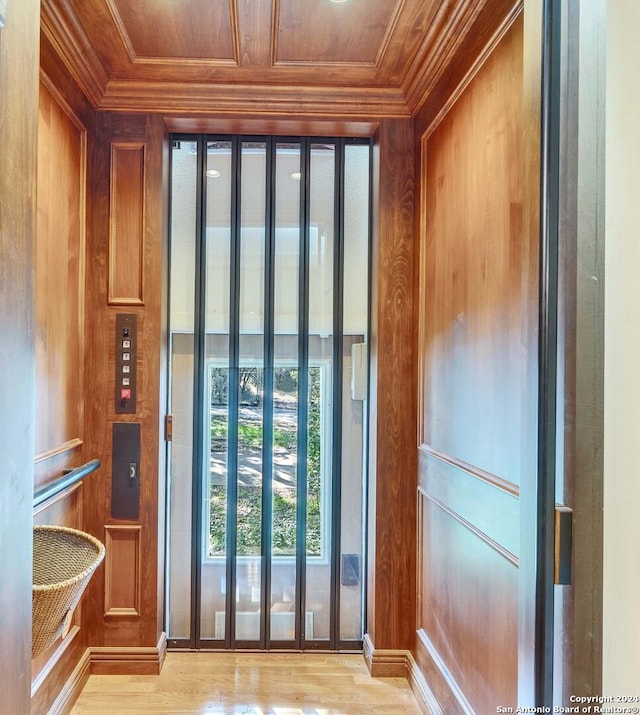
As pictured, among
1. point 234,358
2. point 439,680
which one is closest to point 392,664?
point 439,680

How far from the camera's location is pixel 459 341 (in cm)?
181

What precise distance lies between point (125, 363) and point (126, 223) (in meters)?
0.65

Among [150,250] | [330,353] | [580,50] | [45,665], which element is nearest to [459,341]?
[330,353]

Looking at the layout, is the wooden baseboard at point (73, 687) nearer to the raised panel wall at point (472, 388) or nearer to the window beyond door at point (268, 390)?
the window beyond door at point (268, 390)

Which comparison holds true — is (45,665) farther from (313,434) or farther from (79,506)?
(313,434)

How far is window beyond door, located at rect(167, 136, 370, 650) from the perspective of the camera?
255cm

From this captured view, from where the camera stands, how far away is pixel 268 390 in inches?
101

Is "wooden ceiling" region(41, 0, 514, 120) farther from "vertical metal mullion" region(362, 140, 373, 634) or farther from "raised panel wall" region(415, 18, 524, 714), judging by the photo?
"vertical metal mullion" region(362, 140, 373, 634)

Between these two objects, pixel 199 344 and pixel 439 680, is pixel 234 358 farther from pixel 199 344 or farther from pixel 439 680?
pixel 439 680

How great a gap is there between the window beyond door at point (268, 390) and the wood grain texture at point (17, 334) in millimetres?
1758

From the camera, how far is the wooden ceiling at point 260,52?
69.9 inches

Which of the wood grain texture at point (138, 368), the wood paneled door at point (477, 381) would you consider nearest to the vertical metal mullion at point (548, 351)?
the wood paneled door at point (477, 381)

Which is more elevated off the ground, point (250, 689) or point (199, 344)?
point (199, 344)

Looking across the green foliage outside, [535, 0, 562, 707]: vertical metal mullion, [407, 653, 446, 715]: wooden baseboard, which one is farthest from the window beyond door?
[535, 0, 562, 707]: vertical metal mullion
